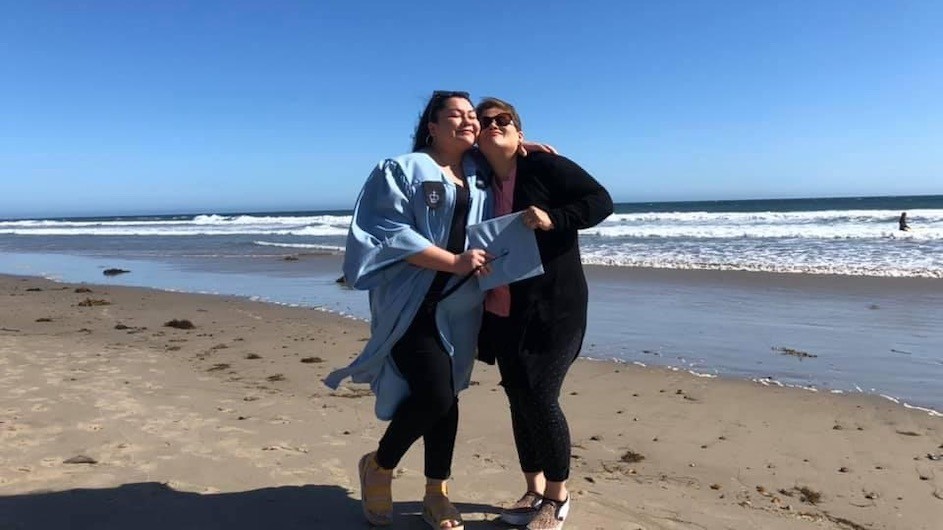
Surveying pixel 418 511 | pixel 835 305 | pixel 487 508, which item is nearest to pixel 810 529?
pixel 487 508

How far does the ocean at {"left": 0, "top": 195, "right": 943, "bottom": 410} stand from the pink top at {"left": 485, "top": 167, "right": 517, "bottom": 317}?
3.92 metres

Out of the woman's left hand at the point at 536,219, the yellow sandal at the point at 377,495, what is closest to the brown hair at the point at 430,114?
the woman's left hand at the point at 536,219

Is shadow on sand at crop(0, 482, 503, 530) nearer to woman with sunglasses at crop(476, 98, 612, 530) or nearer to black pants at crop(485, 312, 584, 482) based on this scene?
black pants at crop(485, 312, 584, 482)

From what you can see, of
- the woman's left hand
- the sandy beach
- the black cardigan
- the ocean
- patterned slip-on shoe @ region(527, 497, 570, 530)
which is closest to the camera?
the woman's left hand

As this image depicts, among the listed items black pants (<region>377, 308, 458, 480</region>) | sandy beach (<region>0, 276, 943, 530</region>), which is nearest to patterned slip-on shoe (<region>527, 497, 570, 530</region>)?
Result: sandy beach (<region>0, 276, 943, 530</region>)

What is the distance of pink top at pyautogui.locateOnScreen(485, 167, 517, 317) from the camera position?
8.91 ft

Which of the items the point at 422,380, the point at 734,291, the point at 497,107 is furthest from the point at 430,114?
the point at 734,291

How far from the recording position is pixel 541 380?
2.71 m

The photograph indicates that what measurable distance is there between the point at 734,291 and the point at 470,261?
31.4ft

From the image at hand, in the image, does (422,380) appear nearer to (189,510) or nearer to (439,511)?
(439,511)

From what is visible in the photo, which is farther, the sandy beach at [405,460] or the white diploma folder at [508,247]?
the sandy beach at [405,460]

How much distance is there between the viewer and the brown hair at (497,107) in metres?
2.74

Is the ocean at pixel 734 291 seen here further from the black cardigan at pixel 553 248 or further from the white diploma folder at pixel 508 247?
the white diploma folder at pixel 508 247

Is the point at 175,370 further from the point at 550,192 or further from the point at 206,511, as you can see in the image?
the point at 550,192
